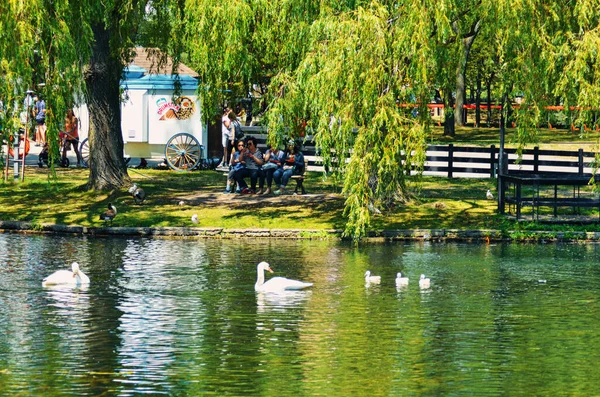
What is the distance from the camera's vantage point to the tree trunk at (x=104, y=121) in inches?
1234

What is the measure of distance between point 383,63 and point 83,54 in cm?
697

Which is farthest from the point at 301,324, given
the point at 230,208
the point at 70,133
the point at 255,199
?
the point at 70,133

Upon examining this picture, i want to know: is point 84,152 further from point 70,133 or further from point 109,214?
point 109,214

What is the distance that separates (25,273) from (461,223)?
1123cm

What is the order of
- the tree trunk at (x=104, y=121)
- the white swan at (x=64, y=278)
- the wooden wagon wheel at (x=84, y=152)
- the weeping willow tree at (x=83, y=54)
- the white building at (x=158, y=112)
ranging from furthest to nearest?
the white building at (x=158, y=112)
the wooden wagon wheel at (x=84, y=152)
the tree trunk at (x=104, y=121)
the weeping willow tree at (x=83, y=54)
the white swan at (x=64, y=278)

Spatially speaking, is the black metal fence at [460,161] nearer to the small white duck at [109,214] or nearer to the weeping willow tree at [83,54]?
→ the weeping willow tree at [83,54]

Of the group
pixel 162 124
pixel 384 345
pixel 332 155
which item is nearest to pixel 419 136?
pixel 332 155

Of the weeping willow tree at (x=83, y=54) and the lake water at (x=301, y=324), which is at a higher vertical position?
the weeping willow tree at (x=83, y=54)

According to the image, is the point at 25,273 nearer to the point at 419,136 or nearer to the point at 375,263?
the point at 375,263

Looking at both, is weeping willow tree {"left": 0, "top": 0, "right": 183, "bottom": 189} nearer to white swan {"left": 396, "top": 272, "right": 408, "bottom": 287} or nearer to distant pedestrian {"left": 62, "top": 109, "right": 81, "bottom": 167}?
distant pedestrian {"left": 62, "top": 109, "right": 81, "bottom": 167}

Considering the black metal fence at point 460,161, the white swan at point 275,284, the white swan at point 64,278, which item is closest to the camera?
the white swan at point 275,284

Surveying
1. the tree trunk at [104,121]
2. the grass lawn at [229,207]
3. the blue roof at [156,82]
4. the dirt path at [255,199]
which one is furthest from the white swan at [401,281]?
the blue roof at [156,82]

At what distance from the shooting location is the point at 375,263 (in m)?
24.2

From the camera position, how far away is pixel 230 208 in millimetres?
30625
